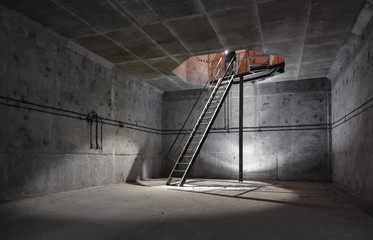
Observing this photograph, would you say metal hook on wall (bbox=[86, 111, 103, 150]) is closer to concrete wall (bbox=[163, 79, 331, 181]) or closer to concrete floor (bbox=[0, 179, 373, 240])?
concrete floor (bbox=[0, 179, 373, 240])

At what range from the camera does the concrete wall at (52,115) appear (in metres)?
6.46

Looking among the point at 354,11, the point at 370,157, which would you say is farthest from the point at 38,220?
the point at 354,11

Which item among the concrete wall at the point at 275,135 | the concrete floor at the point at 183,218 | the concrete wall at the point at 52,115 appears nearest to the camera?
the concrete floor at the point at 183,218

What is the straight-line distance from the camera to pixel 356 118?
7777 mm

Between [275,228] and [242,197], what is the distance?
3025 mm

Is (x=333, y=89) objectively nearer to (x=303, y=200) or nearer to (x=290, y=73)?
(x=290, y=73)

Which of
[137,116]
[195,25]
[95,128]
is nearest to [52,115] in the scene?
[95,128]

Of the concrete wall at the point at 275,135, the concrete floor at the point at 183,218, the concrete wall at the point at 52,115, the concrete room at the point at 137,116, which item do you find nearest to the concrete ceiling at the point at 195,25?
the concrete room at the point at 137,116

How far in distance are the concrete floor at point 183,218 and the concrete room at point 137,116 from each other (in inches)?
1.2

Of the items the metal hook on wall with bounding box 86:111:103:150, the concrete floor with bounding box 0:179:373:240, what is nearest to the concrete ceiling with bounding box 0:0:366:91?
the metal hook on wall with bounding box 86:111:103:150

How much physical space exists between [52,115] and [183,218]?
16.8ft

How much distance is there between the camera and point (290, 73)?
37.8ft

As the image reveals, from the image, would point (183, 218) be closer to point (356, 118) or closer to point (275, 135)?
point (356, 118)

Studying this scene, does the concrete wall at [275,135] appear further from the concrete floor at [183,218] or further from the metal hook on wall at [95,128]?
the metal hook on wall at [95,128]
